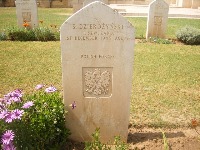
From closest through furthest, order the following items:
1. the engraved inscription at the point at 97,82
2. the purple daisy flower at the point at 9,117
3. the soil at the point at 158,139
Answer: the purple daisy flower at the point at 9,117, the engraved inscription at the point at 97,82, the soil at the point at 158,139

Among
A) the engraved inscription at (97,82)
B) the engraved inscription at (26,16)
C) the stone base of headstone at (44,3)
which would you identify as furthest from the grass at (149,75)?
the stone base of headstone at (44,3)

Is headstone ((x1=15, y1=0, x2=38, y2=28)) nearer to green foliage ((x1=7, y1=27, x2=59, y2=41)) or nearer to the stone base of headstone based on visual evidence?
green foliage ((x1=7, y1=27, x2=59, y2=41))

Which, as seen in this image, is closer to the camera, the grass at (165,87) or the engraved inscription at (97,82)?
the engraved inscription at (97,82)

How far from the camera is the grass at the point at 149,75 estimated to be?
4867 mm

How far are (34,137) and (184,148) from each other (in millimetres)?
2080

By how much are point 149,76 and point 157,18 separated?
18.8ft

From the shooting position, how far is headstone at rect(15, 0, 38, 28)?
39.1 ft

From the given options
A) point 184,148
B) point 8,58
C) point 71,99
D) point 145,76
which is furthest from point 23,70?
point 184,148

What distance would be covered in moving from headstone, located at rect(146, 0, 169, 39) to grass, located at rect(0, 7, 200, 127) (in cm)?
138

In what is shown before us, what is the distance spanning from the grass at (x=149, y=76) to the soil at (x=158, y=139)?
23 cm

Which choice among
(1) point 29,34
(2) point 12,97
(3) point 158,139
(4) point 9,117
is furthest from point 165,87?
(1) point 29,34

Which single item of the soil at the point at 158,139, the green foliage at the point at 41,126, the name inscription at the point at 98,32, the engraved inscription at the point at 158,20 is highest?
the name inscription at the point at 98,32

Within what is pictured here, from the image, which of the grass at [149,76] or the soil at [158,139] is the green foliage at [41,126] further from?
the grass at [149,76]

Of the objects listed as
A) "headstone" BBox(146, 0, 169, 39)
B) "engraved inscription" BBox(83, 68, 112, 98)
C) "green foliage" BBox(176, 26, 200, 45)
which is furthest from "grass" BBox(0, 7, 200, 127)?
"headstone" BBox(146, 0, 169, 39)
